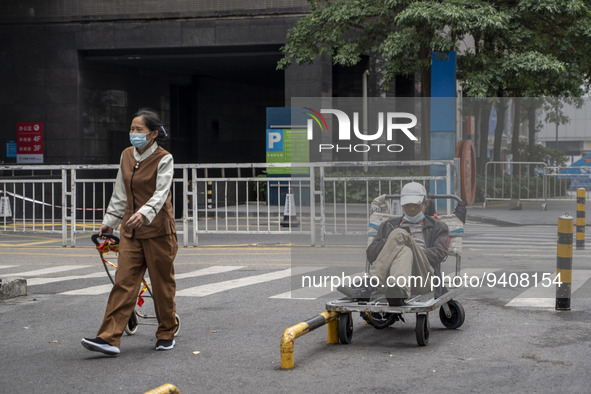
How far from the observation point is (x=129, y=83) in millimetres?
28750

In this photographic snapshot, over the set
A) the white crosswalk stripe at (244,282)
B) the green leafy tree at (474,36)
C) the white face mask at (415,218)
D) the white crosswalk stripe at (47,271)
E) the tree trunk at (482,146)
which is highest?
the green leafy tree at (474,36)

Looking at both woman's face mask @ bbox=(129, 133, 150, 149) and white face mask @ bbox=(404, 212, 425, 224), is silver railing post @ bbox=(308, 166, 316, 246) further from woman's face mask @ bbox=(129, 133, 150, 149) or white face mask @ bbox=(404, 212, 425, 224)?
woman's face mask @ bbox=(129, 133, 150, 149)

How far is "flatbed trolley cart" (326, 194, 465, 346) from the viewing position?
278 inches

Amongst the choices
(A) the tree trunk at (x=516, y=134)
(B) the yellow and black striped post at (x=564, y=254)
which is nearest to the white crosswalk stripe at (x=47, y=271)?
(B) the yellow and black striped post at (x=564, y=254)

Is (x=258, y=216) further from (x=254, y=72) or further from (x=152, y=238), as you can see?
(x=254, y=72)

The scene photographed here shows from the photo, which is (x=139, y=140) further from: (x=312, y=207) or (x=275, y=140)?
(x=275, y=140)

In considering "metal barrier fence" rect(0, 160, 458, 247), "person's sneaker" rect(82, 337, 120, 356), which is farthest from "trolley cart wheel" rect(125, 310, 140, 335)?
"metal barrier fence" rect(0, 160, 458, 247)

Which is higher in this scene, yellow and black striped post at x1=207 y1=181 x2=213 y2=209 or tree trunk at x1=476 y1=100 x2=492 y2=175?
tree trunk at x1=476 y1=100 x2=492 y2=175

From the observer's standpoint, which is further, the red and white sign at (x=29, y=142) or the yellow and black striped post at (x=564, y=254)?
the red and white sign at (x=29, y=142)

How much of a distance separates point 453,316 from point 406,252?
102 cm

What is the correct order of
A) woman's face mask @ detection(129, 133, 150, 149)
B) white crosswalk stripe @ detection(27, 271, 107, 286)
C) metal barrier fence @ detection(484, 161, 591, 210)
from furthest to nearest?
metal barrier fence @ detection(484, 161, 591, 210) < white crosswalk stripe @ detection(27, 271, 107, 286) < woman's face mask @ detection(129, 133, 150, 149)

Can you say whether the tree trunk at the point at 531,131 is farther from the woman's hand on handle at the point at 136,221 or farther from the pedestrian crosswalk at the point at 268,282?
the woman's hand on handle at the point at 136,221

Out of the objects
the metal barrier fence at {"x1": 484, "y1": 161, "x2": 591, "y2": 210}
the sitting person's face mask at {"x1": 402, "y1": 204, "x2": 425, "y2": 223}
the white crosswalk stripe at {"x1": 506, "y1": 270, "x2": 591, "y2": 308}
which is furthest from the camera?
the metal barrier fence at {"x1": 484, "y1": 161, "x2": 591, "y2": 210}

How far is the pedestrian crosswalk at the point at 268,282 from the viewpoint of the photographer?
9.84 metres
